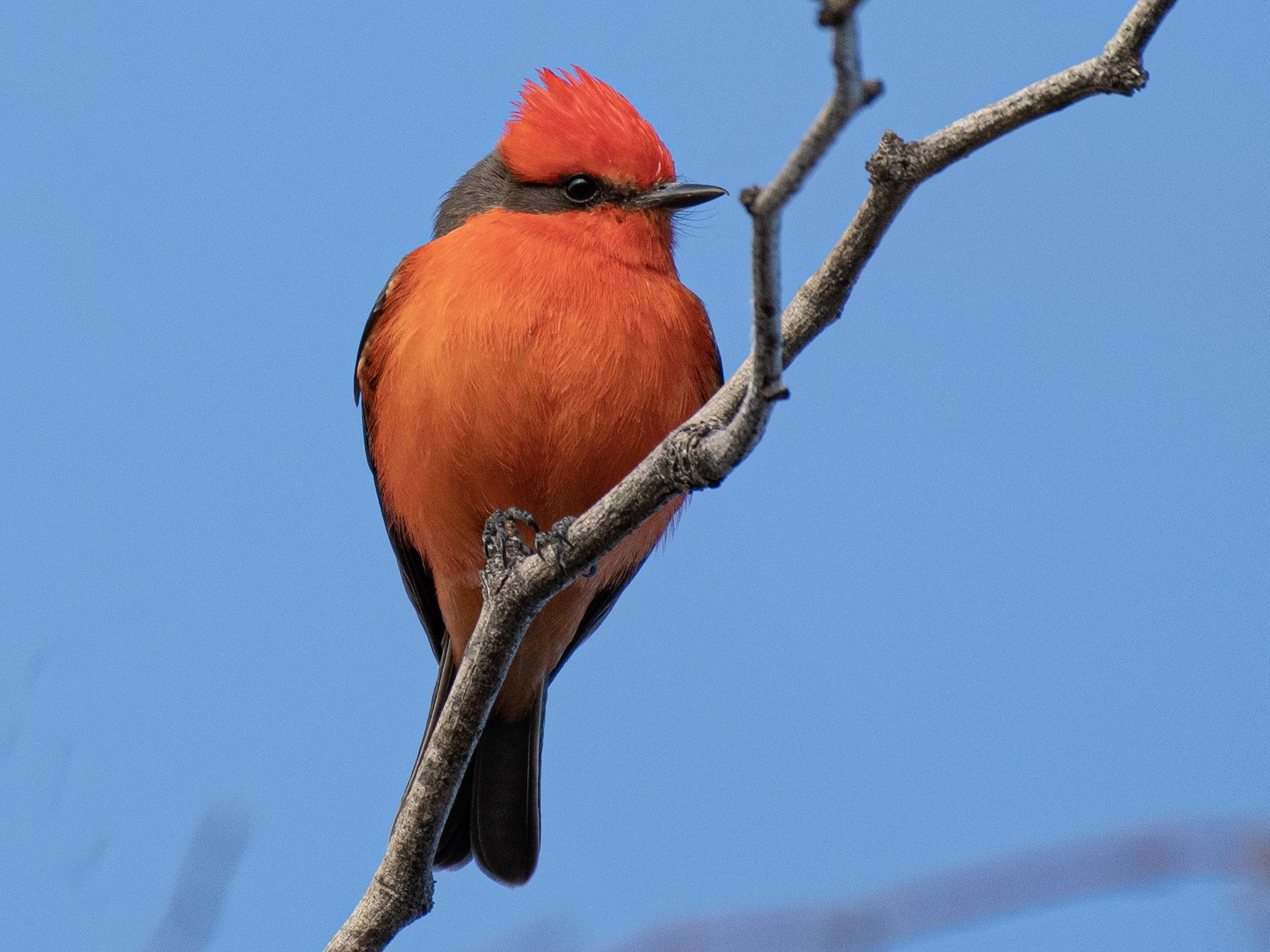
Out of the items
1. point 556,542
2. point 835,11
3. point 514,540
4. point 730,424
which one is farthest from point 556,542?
point 835,11

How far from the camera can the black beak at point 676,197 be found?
4707mm

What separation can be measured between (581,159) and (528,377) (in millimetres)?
1065

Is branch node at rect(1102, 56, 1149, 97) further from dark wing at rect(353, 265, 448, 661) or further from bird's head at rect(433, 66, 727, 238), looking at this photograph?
dark wing at rect(353, 265, 448, 661)

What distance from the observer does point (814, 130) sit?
2.18m

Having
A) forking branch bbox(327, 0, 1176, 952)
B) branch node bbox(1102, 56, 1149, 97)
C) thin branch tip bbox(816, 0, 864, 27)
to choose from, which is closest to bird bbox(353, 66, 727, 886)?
forking branch bbox(327, 0, 1176, 952)

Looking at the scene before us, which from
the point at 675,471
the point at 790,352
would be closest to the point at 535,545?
the point at 675,471

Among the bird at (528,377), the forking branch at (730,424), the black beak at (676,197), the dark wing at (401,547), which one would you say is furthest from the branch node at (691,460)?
the dark wing at (401,547)

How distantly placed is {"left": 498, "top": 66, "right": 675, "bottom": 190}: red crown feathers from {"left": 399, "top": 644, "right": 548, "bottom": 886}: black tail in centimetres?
186

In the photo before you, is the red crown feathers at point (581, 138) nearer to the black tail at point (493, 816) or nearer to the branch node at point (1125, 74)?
the black tail at point (493, 816)

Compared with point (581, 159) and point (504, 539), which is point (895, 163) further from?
point (581, 159)

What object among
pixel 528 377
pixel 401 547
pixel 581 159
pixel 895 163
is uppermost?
pixel 581 159

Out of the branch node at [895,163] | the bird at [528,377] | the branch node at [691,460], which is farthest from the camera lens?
the bird at [528,377]

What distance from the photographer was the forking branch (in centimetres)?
237

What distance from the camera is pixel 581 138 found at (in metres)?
4.86
